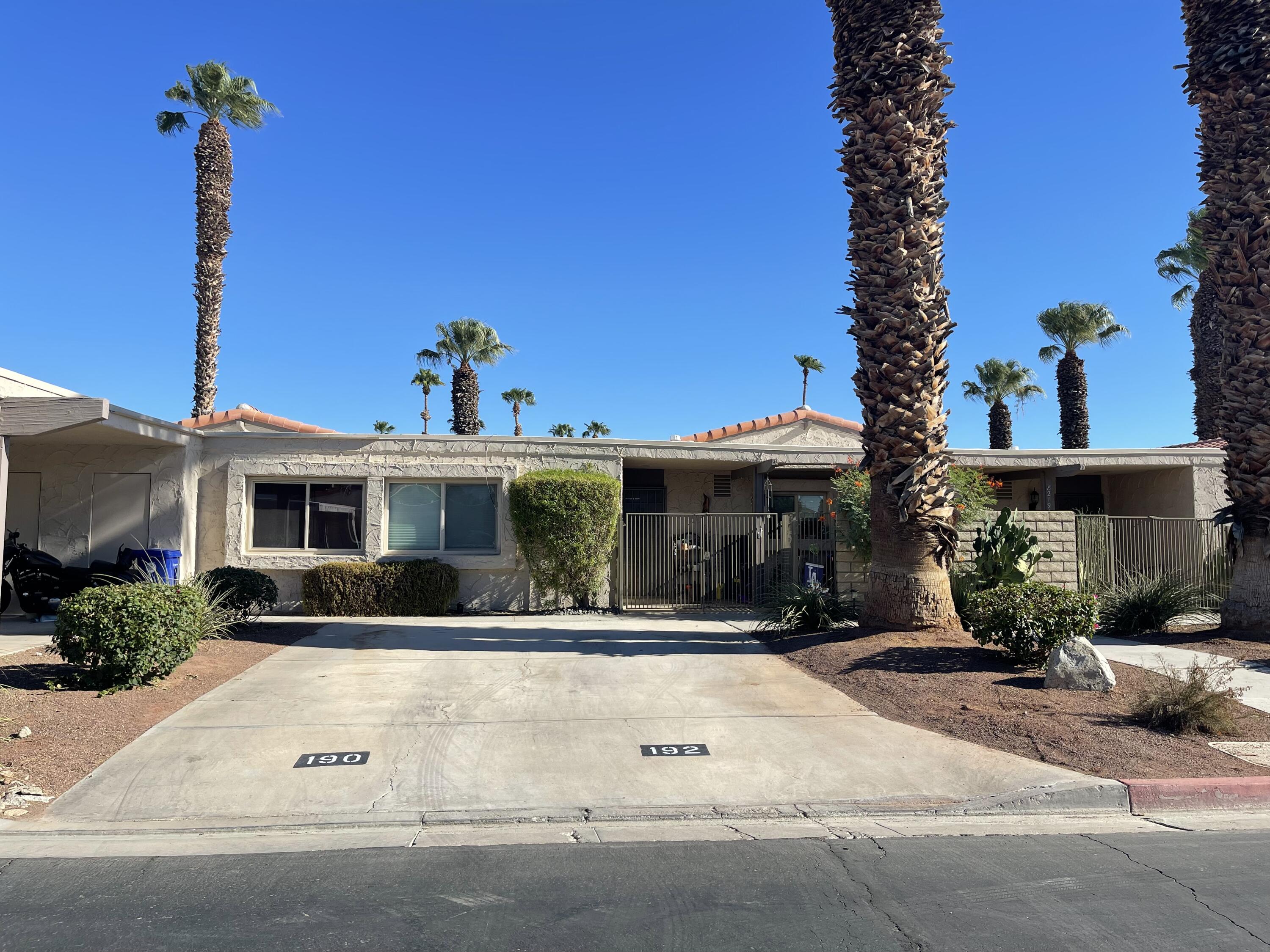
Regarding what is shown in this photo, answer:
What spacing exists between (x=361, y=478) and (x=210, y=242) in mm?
13490

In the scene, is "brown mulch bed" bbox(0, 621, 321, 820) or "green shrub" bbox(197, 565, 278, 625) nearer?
"brown mulch bed" bbox(0, 621, 321, 820)

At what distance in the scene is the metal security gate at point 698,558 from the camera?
51.6 ft

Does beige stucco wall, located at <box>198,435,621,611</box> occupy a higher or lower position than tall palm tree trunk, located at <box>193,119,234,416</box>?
lower

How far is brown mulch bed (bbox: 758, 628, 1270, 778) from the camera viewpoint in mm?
6488

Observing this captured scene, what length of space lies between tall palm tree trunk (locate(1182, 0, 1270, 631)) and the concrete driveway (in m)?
6.67

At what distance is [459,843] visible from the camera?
16.9 ft

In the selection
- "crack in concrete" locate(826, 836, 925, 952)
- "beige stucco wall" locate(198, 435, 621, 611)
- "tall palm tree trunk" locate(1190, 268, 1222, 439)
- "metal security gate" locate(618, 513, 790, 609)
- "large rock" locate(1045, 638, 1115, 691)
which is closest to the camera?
"crack in concrete" locate(826, 836, 925, 952)

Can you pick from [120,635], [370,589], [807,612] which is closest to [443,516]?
[370,589]

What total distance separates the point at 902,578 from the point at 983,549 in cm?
219

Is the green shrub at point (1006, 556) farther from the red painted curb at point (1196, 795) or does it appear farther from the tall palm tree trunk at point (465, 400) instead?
the tall palm tree trunk at point (465, 400)

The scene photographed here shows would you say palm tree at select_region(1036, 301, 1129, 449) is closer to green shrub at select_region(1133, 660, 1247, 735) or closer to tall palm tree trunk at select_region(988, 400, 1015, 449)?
tall palm tree trunk at select_region(988, 400, 1015, 449)

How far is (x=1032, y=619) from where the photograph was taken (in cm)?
887

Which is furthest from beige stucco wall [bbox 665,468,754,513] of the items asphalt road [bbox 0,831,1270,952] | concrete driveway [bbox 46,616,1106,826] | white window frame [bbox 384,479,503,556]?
asphalt road [bbox 0,831,1270,952]

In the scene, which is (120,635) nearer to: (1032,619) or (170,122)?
(1032,619)
